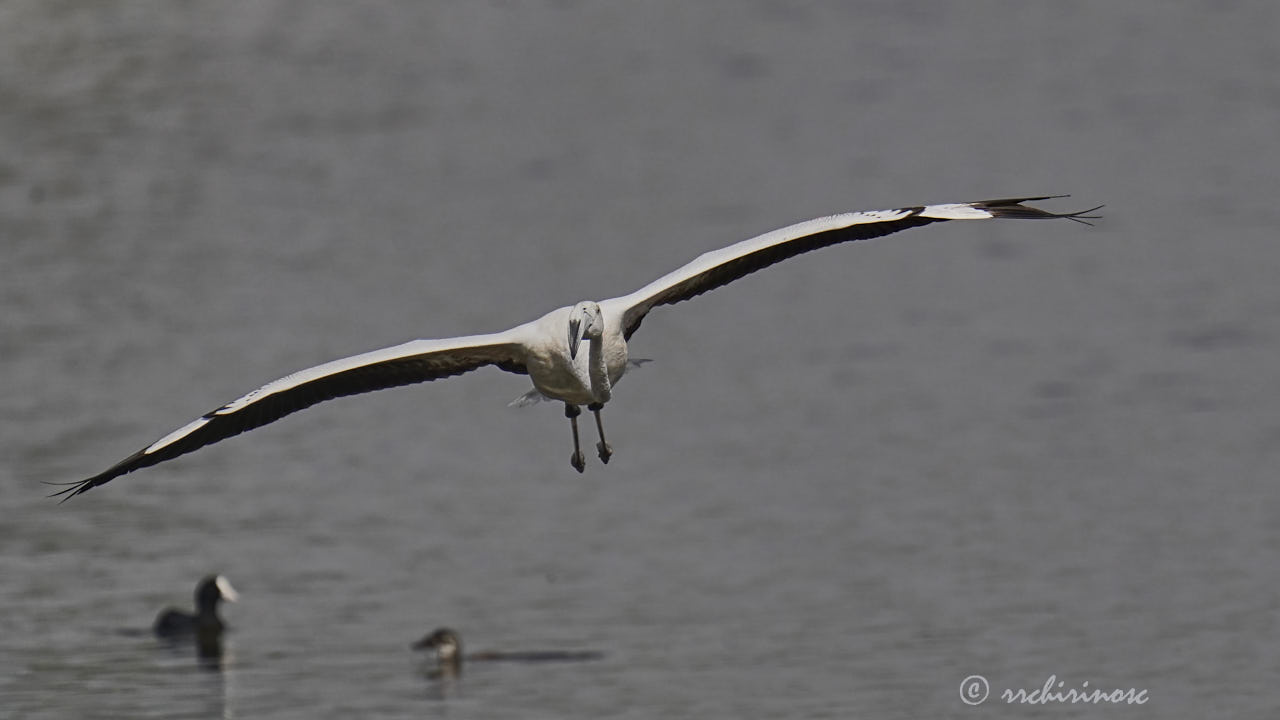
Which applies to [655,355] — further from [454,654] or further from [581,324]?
[581,324]

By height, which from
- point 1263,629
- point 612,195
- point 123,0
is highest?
point 123,0

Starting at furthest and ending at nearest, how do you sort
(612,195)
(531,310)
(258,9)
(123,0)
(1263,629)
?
(258,9) < (123,0) < (612,195) < (531,310) < (1263,629)

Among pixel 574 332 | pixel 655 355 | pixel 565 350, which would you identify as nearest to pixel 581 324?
pixel 574 332

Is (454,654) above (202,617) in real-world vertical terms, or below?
below

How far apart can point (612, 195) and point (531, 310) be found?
21.4 feet

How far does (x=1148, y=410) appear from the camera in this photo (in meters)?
27.4

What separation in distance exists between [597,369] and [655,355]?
16.8 meters

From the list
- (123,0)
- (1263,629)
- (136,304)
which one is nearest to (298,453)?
(136,304)

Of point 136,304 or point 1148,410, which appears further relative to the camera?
point 136,304

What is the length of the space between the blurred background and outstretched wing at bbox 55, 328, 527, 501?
5.92 metres

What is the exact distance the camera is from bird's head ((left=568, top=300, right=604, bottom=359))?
13.1 meters

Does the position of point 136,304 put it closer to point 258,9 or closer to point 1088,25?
point 258,9

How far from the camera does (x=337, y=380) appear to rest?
45.6 feet

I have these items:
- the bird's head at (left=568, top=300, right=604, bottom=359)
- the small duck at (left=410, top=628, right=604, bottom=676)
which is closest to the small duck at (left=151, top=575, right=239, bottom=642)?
the small duck at (left=410, top=628, right=604, bottom=676)
